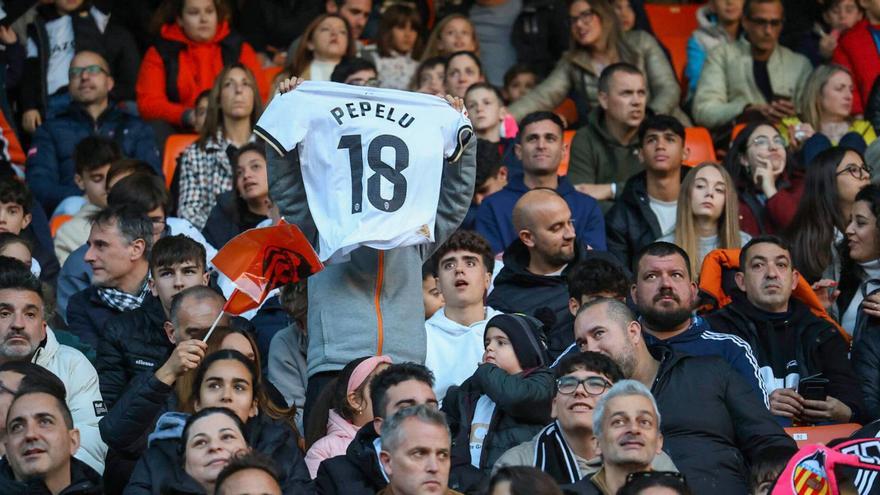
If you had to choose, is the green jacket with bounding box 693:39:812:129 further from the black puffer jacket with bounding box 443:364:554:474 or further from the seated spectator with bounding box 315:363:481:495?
the seated spectator with bounding box 315:363:481:495

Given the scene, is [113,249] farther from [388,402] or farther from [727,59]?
[727,59]

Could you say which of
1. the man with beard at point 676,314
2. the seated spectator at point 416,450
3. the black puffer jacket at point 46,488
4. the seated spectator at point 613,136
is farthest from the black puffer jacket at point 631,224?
the black puffer jacket at point 46,488

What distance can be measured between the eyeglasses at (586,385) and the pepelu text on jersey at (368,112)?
1350 millimetres

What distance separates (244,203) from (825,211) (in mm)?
3506

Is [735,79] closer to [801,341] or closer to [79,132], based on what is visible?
[801,341]

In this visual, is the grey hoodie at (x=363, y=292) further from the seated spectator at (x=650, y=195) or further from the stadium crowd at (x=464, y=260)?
the seated spectator at (x=650, y=195)

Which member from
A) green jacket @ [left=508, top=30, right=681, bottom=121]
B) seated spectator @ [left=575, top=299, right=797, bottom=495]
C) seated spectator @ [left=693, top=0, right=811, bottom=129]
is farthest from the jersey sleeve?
seated spectator @ [left=693, top=0, right=811, bottom=129]

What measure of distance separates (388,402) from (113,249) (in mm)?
2725

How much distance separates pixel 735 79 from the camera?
13.3 meters

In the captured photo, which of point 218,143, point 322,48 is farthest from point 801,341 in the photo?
point 322,48

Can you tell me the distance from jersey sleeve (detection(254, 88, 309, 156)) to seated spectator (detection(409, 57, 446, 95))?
452 centimetres

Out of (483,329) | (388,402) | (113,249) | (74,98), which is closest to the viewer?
(388,402)

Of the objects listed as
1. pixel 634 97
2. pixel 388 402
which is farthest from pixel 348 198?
pixel 634 97

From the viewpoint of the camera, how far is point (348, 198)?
8070 millimetres
